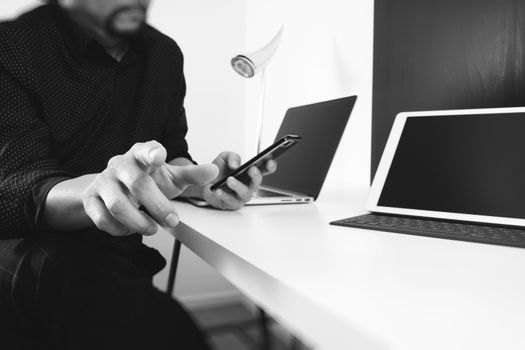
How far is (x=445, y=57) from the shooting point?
0.75 m

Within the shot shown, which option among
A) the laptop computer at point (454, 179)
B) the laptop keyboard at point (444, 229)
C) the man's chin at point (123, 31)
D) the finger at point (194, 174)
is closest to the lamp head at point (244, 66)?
the man's chin at point (123, 31)

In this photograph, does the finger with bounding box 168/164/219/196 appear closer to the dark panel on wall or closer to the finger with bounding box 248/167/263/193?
the finger with bounding box 248/167/263/193

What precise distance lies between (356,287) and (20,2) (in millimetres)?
1833

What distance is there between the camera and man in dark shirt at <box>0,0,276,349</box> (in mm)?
356

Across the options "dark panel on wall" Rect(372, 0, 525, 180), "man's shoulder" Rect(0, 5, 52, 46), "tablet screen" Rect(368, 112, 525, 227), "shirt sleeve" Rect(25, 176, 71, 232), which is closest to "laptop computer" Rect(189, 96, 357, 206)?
"dark panel on wall" Rect(372, 0, 525, 180)

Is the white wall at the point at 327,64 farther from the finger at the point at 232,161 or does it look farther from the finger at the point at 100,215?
the finger at the point at 100,215

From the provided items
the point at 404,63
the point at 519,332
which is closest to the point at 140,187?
the point at 519,332

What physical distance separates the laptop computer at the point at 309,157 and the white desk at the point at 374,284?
0.31m

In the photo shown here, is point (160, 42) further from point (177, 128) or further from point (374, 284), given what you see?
point (374, 284)

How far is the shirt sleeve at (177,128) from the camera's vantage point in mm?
1013

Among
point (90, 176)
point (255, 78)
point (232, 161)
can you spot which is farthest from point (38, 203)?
point (255, 78)

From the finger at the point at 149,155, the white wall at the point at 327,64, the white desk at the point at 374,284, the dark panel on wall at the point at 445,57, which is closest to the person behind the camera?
the white desk at the point at 374,284

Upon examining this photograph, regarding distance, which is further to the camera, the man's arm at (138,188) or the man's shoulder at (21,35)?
the man's shoulder at (21,35)

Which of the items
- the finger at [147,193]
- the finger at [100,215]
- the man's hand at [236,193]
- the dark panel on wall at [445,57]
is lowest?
the man's hand at [236,193]
